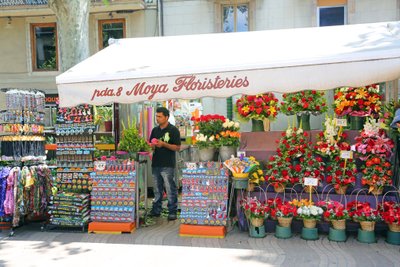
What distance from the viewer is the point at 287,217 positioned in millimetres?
5367

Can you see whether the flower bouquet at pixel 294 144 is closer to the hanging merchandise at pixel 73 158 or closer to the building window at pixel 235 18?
the hanging merchandise at pixel 73 158

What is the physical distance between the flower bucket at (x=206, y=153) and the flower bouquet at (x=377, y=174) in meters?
2.14

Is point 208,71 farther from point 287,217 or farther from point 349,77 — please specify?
point 287,217

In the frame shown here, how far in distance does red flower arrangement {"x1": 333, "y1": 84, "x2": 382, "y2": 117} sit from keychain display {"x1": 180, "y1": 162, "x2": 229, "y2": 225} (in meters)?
2.01

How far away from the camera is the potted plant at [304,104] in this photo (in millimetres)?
5891

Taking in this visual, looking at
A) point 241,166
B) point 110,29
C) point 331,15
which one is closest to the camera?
point 241,166

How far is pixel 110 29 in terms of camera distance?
13.2m

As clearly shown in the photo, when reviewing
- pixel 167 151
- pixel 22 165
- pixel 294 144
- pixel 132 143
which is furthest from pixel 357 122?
pixel 22 165

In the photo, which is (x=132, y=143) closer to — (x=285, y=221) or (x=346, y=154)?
(x=285, y=221)

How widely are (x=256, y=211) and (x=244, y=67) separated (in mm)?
1957

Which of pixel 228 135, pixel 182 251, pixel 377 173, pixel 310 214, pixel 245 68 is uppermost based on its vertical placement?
pixel 245 68

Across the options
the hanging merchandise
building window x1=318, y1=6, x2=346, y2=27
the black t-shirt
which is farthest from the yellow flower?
building window x1=318, y1=6, x2=346, y2=27

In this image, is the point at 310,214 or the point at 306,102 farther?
the point at 306,102

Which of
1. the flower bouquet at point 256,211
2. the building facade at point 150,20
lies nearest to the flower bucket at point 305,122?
the flower bouquet at point 256,211
